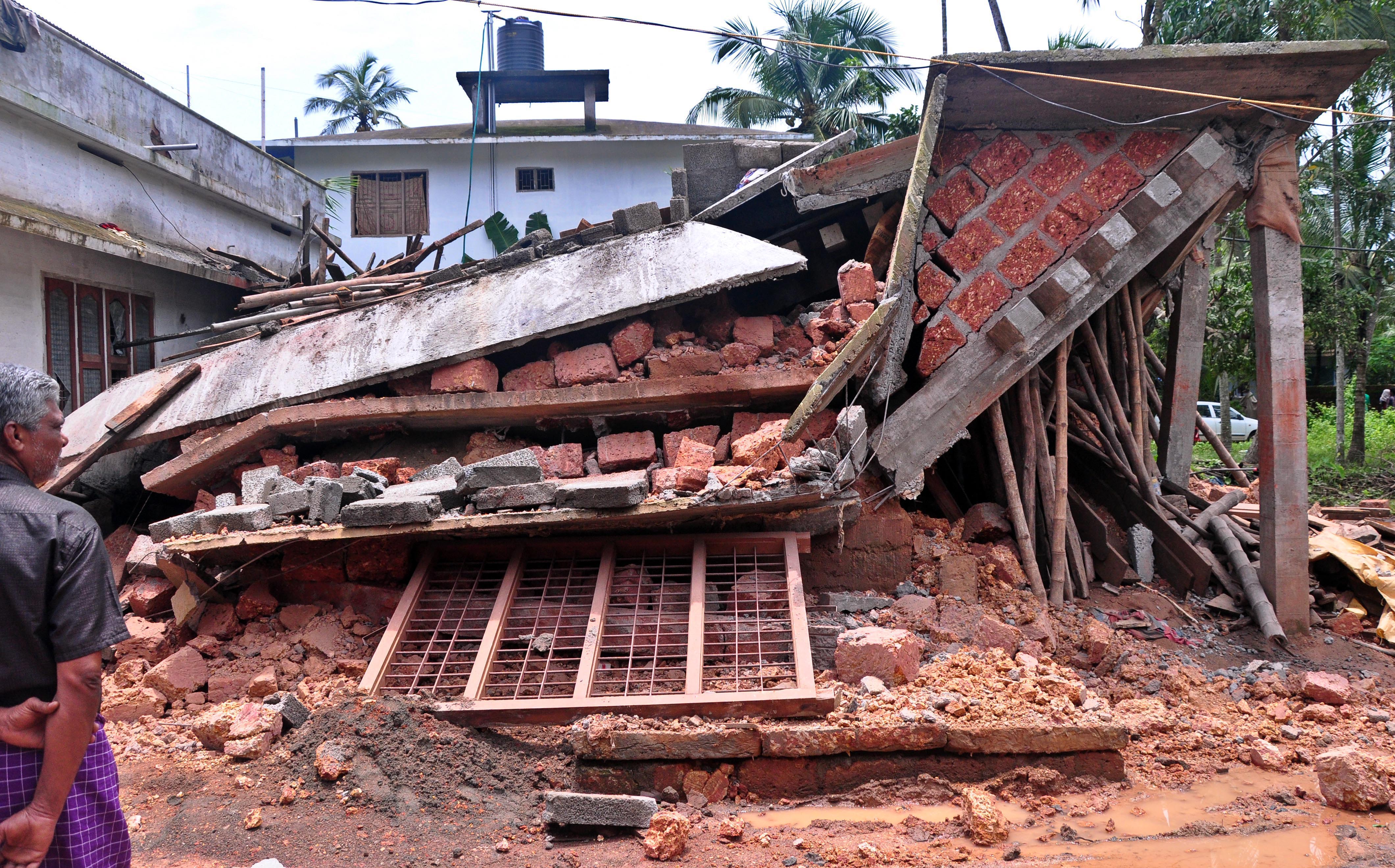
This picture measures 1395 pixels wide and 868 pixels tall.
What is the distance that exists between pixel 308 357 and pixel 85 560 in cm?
530

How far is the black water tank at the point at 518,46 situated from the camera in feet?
73.5

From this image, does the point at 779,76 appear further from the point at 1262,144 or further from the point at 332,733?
the point at 332,733

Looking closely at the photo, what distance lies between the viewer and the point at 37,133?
9.81m

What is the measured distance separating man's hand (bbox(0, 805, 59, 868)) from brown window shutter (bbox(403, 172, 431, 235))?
18961mm

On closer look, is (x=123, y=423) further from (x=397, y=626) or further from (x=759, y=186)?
(x=759, y=186)

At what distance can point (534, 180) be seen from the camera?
20.1m

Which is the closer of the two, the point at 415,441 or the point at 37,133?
the point at 415,441

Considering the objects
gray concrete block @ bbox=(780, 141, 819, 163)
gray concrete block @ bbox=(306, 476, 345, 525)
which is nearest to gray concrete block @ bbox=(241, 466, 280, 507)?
gray concrete block @ bbox=(306, 476, 345, 525)

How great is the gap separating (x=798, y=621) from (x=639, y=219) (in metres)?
3.64

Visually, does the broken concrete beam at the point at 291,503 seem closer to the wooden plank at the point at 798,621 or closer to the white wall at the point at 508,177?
the wooden plank at the point at 798,621

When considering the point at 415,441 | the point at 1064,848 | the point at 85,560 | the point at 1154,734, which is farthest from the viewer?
the point at 415,441

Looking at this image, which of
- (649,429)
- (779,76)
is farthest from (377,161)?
(649,429)

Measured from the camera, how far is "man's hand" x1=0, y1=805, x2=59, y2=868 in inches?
89.1

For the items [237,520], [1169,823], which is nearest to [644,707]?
[1169,823]
